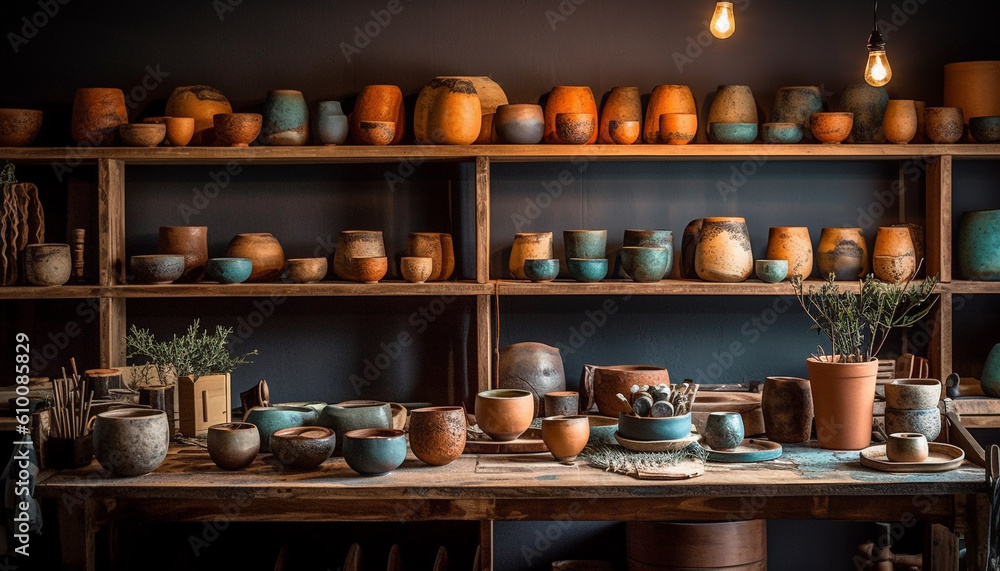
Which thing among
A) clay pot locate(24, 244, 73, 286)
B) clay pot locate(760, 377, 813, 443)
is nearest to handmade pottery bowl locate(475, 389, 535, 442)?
clay pot locate(760, 377, 813, 443)

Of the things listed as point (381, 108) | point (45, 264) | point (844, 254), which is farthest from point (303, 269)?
point (844, 254)

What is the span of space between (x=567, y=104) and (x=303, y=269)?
3.67 ft

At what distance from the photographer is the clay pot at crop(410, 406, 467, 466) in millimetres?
2432

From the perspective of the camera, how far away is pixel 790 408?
2.70 m

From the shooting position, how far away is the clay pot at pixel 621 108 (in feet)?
11.0

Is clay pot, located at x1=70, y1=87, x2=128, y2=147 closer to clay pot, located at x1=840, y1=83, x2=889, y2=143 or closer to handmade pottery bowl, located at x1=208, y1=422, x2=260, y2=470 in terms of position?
handmade pottery bowl, located at x1=208, y1=422, x2=260, y2=470

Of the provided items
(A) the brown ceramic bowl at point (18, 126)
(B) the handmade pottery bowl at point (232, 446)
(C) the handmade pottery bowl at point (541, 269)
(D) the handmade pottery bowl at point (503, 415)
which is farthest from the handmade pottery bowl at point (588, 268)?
(A) the brown ceramic bowl at point (18, 126)

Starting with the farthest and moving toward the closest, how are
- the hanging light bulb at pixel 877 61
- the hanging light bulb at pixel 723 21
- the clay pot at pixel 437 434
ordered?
the hanging light bulb at pixel 723 21 < the hanging light bulb at pixel 877 61 < the clay pot at pixel 437 434

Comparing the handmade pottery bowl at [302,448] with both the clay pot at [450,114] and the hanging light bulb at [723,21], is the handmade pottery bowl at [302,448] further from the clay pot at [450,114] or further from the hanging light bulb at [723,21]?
the hanging light bulb at [723,21]

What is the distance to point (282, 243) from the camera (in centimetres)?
355

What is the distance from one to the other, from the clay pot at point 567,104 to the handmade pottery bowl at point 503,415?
3.61ft

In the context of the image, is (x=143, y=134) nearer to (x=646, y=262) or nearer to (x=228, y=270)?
(x=228, y=270)

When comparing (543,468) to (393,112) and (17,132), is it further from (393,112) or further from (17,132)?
(17,132)

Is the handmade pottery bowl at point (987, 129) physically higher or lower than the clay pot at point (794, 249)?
higher
